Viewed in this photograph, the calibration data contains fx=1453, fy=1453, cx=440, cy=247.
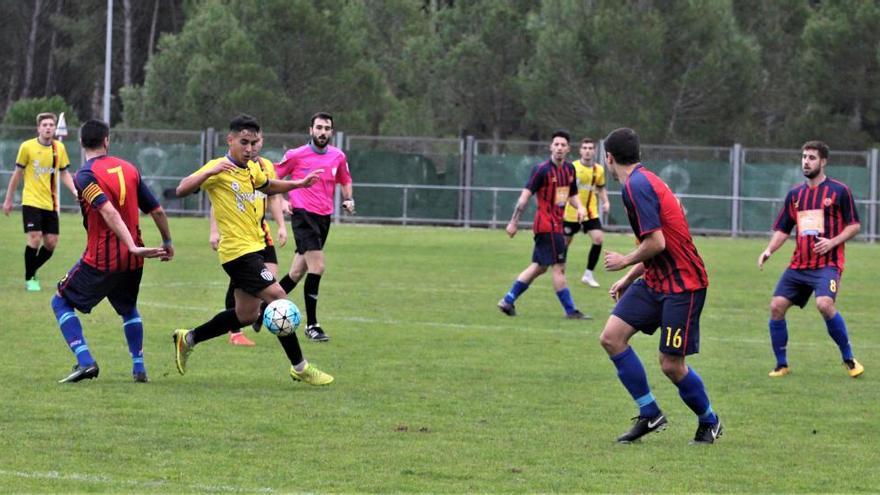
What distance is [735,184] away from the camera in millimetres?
36938

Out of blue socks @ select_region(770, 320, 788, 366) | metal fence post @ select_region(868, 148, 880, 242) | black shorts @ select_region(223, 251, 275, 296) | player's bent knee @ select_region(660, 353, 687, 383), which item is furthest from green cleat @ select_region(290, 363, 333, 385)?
metal fence post @ select_region(868, 148, 880, 242)

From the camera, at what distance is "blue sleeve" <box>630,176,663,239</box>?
26.8ft

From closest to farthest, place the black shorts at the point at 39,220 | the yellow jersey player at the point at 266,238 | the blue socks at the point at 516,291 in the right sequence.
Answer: the yellow jersey player at the point at 266,238
the blue socks at the point at 516,291
the black shorts at the point at 39,220

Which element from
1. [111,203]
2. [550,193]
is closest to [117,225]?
[111,203]

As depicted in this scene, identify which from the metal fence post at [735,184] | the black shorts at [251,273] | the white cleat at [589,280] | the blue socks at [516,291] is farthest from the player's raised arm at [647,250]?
the metal fence post at [735,184]

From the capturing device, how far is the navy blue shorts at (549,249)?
1614 centimetres

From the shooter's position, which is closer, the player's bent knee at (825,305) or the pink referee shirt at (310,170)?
the player's bent knee at (825,305)

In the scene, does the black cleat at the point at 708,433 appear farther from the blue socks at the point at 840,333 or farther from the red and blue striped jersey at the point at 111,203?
the red and blue striped jersey at the point at 111,203

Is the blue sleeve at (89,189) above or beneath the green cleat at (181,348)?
above

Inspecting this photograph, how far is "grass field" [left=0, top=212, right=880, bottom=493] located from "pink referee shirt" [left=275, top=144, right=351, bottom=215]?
1.30 m

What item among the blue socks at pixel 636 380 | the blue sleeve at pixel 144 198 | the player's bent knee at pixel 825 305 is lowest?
the blue socks at pixel 636 380

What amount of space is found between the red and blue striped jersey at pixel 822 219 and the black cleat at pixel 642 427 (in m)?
3.73

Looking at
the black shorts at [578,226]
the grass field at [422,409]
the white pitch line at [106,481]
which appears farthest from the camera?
the black shorts at [578,226]

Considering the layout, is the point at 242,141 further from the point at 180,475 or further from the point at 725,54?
the point at 725,54
